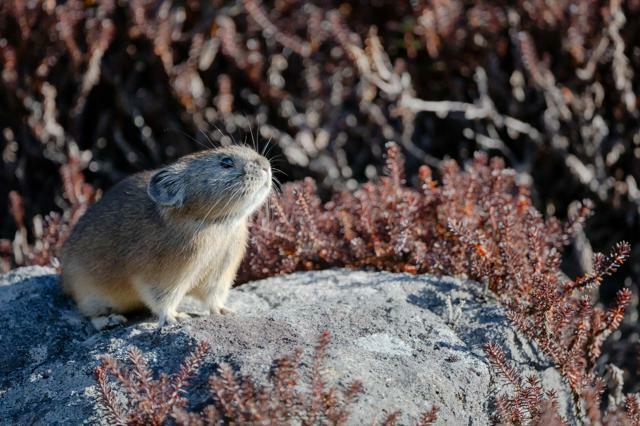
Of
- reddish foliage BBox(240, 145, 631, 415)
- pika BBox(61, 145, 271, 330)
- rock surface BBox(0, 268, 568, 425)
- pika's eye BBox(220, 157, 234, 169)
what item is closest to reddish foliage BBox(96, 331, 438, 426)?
rock surface BBox(0, 268, 568, 425)

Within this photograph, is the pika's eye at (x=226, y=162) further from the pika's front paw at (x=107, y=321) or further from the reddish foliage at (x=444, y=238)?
the pika's front paw at (x=107, y=321)

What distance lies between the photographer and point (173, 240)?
12.8 ft

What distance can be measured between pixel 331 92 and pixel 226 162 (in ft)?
8.53

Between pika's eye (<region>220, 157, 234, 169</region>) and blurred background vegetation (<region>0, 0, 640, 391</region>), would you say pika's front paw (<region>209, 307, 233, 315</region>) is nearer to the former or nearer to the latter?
pika's eye (<region>220, 157, 234, 169</region>)

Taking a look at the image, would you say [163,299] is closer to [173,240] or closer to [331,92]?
[173,240]

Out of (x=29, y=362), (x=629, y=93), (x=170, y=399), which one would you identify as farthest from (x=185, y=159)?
(x=629, y=93)

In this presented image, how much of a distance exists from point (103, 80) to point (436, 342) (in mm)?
4214

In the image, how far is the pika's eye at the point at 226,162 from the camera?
156 inches

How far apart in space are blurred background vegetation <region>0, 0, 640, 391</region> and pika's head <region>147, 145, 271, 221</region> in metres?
2.05

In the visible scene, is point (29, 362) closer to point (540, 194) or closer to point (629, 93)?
point (540, 194)

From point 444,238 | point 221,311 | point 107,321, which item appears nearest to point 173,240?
point 221,311

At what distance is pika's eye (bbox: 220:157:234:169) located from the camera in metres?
3.97

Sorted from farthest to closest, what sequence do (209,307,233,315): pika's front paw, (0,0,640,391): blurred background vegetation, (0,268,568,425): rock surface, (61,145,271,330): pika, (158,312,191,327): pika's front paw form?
(0,0,640,391): blurred background vegetation
(209,307,233,315): pika's front paw
(61,145,271,330): pika
(158,312,191,327): pika's front paw
(0,268,568,425): rock surface

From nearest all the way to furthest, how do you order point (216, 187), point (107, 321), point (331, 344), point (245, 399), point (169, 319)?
point (245, 399) → point (331, 344) → point (169, 319) → point (216, 187) → point (107, 321)
